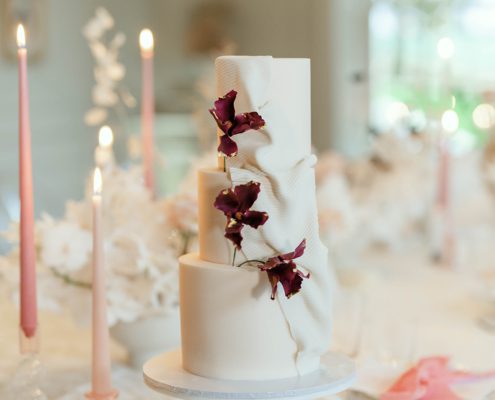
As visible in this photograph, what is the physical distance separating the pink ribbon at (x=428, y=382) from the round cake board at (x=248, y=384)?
0.13 meters

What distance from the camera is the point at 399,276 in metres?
2.20

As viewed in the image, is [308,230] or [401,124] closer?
[308,230]

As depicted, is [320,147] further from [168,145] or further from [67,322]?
[67,322]

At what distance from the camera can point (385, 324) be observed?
5.62ft

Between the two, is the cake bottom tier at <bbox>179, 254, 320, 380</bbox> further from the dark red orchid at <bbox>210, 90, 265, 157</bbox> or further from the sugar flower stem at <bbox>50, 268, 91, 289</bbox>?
the sugar flower stem at <bbox>50, 268, 91, 289</bbox>

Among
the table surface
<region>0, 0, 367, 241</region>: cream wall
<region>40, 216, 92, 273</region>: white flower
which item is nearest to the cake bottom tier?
the table surface

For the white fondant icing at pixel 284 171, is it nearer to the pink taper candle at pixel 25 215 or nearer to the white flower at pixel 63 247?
the pink taper candle at pixel 25 215

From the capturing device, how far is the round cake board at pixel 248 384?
0.97 m

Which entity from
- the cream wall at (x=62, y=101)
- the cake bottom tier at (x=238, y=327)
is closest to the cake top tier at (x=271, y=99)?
the cake bottom tier at (x=238, y=327)

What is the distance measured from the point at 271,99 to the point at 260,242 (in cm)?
16

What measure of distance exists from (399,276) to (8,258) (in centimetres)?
111

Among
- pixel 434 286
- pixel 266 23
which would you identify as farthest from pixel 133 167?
pixel 266 23

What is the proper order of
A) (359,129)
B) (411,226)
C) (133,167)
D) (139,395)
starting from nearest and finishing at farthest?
(139,395)
(133,167)
(411,226)
(359,129)

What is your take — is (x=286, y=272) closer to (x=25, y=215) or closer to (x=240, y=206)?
(x=240, y=206)
